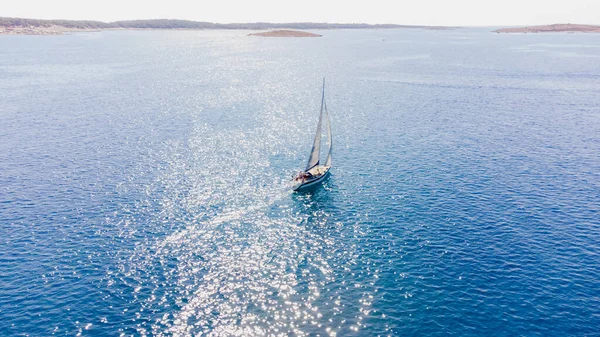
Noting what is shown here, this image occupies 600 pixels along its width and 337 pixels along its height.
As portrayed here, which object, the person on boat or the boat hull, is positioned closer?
the boat hull

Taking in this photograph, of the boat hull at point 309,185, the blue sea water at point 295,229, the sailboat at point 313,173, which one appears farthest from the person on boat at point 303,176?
the blue sea water at point 295,229

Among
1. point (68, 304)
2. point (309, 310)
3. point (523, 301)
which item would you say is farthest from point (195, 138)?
point (523, 301)

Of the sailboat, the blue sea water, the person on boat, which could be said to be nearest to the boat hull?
the sailboat

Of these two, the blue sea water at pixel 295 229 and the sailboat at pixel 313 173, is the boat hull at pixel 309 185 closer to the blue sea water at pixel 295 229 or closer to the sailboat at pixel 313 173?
the sailboat at pixel 313 173

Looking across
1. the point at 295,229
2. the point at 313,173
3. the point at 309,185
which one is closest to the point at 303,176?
the point at 309,185

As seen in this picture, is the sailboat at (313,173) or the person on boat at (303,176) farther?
the person on boat at (303,176)

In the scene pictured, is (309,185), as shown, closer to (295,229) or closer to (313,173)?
(313,173)

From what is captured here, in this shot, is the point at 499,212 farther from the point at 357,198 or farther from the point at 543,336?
the point at 543,336

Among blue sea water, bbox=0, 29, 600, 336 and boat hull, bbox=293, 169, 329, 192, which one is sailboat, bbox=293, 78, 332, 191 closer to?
boat hull, bbox=293, 169, 329, 192
